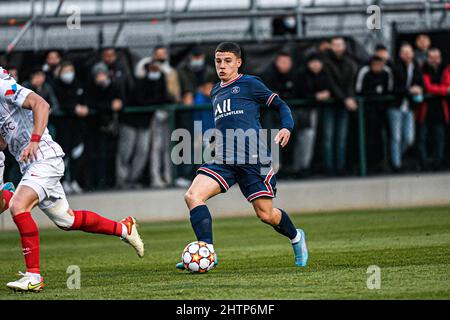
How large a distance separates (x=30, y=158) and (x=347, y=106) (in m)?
9.39

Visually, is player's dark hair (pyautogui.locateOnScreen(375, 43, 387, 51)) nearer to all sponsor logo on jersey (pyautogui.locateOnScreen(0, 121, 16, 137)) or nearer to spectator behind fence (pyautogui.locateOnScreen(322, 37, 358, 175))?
spectator behind fence (pyautogui.locateOnScreen(322, 37, 358, 175))

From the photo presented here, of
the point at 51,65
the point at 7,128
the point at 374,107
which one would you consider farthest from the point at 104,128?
the point at 7,128

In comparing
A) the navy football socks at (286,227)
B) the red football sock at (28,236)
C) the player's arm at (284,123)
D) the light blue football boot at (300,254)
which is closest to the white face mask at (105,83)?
the player's arm at (284,123)

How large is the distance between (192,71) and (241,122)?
7.64 meters

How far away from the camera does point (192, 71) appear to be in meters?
17.7

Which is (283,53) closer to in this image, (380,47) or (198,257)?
(380,47)

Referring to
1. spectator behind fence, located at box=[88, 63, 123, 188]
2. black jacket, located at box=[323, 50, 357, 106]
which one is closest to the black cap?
black jacket, located at box=[323, 50, 357, 106]

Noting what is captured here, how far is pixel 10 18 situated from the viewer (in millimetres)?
18516

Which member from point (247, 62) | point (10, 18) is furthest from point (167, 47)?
point (10, 18)

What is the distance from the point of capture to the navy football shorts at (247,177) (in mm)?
10164

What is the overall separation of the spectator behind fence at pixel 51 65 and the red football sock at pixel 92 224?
7201 mm

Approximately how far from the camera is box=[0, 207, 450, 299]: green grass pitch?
8469 millimetres

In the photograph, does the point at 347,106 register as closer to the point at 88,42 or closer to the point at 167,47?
the point at 167,47

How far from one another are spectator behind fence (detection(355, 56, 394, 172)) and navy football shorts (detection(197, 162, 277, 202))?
318 inches
